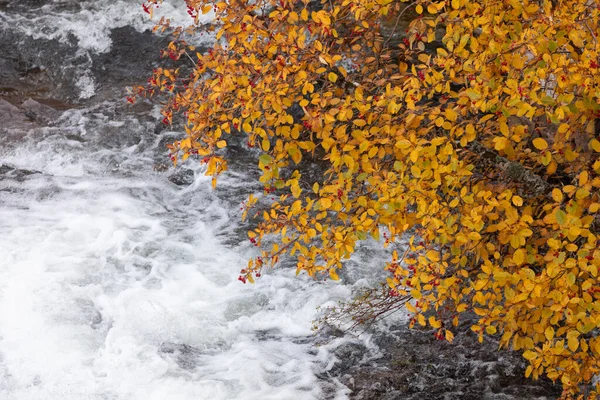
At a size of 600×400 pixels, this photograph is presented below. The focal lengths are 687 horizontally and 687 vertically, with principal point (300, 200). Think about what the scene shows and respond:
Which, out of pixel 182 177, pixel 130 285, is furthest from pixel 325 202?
pixel 182 177

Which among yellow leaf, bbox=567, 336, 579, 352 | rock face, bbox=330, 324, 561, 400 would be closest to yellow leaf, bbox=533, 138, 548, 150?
yellow leaf, bbox=567, 336, 579, 352

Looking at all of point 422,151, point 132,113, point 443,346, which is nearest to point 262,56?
point 422,151

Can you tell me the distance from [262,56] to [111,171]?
17.5 feet

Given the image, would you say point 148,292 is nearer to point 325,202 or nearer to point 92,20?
point 325,202

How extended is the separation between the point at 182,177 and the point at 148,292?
251 centimetres

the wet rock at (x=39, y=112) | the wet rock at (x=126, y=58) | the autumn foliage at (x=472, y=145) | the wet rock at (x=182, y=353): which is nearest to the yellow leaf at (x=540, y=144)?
the autumn foliage at (x=472, y=145)

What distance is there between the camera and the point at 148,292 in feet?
21.7

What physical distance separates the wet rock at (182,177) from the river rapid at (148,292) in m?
0.02

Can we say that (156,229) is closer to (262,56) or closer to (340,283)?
(340,283)

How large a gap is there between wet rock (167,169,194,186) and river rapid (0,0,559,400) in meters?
0.02

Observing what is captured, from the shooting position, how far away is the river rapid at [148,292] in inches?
211

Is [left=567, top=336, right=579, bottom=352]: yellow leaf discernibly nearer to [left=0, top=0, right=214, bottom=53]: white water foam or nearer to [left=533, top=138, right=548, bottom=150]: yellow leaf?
[left=533, top=138, right=548, bottom=150]: yellow leaf

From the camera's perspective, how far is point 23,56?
11.0 metres

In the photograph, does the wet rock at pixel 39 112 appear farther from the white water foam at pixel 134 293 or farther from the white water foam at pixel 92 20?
the white water foam at pixel 92 20
